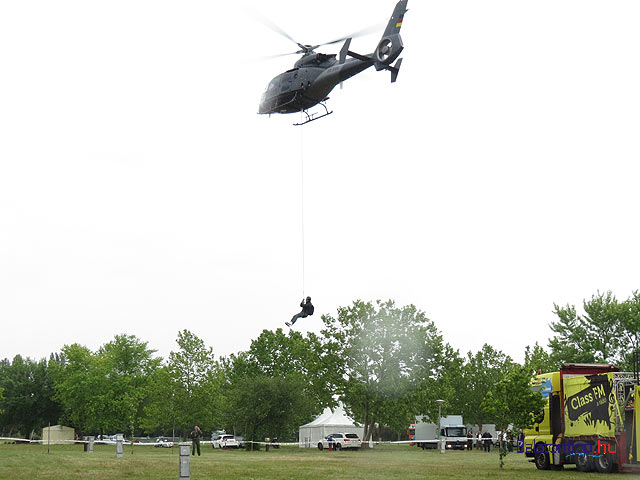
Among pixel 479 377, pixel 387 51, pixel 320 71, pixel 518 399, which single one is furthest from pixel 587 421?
pixel 479 377

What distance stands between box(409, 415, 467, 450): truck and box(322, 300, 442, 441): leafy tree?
401cm

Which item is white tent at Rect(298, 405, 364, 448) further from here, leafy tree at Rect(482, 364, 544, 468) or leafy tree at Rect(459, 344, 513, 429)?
leafy tree at Rect(482, 364, 544, 468)

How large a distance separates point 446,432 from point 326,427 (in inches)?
448

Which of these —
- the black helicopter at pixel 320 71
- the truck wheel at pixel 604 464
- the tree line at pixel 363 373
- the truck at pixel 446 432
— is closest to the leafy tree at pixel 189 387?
the tree line at pixel 363 373

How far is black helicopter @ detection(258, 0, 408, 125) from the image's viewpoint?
2542cm

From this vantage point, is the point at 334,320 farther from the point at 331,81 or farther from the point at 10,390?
the point at 10,390

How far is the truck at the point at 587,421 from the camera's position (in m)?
23.2

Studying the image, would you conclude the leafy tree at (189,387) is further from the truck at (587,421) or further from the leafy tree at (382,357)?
the truck at (587,421)

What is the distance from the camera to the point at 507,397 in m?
28.2

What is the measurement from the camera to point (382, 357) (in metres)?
59.9

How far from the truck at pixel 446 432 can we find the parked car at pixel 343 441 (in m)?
5.24

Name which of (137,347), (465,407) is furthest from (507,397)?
(137,347)

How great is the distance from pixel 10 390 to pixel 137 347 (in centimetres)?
1747

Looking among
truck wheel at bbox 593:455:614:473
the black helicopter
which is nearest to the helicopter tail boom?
A: the black helicopter
